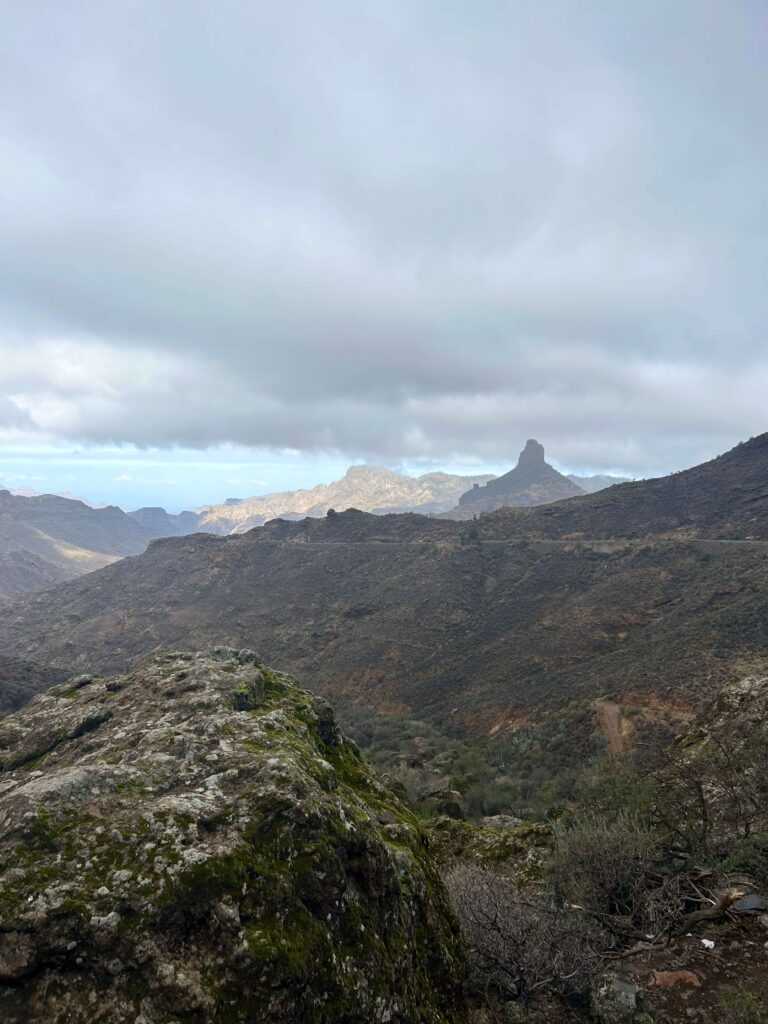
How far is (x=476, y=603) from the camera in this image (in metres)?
63.2

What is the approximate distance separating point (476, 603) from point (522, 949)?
5828 cm

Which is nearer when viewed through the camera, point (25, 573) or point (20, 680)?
point (20, 680)

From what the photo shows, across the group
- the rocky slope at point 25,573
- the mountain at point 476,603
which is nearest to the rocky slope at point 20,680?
the mountain at point 476,603

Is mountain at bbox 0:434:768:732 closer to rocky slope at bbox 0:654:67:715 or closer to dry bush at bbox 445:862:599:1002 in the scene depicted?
rocky slope at bbox 0:654:67:715

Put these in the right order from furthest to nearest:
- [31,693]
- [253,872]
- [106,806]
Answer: [31,693], [106,806], [253,872]

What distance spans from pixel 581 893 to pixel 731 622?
110ft

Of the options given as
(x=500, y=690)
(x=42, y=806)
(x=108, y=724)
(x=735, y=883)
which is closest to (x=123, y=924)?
(x=42, y=806)

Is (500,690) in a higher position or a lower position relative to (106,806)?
lower

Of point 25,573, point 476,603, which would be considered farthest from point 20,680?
point 25,573

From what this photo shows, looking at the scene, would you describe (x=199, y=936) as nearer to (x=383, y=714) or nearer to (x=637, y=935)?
(x=637, y=935)

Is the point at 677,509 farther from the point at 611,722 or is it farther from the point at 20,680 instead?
the point at 20,680

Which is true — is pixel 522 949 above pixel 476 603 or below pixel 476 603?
above

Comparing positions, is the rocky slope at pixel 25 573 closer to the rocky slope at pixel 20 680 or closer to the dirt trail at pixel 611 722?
the rocky slope at pixel 20 680

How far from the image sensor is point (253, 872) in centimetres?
409
